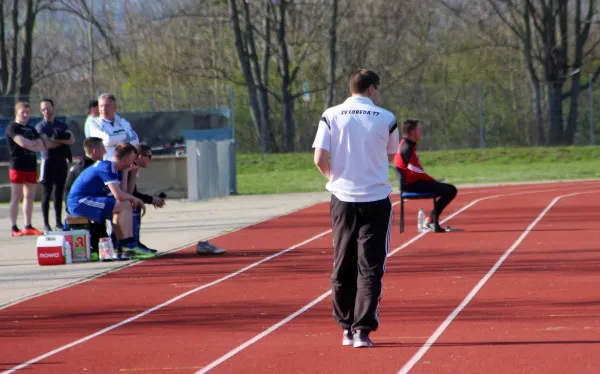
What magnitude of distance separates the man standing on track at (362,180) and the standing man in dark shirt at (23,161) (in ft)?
26.6

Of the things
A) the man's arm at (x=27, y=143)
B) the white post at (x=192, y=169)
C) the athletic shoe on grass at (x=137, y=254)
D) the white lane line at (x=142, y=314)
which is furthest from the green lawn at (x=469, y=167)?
the white lane line at (x=142, y=314)

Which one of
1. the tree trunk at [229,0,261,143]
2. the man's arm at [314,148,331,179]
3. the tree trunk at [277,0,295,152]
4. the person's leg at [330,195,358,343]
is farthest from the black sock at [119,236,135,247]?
the tree trunk at [277,0,295,152]

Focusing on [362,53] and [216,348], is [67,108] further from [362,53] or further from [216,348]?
[216,348]

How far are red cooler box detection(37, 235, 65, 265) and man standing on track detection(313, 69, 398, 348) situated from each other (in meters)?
5.28

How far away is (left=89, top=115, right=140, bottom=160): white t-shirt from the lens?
42.3 ft

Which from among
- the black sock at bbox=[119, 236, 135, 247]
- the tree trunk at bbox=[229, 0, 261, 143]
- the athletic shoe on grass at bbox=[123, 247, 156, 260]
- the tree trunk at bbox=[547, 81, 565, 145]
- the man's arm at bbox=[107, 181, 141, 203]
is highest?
the tree trunk at bbox=[229, 0, 261, 143]

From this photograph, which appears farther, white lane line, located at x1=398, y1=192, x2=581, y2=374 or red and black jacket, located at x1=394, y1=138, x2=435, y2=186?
red and black jacket, located at x1=394, y1=138, x2=435, y2=186

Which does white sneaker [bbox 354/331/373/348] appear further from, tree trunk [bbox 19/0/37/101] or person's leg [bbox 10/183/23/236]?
tree trunk [bbox 19/0/37/101]

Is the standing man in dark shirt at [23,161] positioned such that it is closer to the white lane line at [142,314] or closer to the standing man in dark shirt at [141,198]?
the standing man in dark shirt at [141,198]

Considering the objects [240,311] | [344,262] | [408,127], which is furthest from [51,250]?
[344,262]

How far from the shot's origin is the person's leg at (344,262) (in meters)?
6.86

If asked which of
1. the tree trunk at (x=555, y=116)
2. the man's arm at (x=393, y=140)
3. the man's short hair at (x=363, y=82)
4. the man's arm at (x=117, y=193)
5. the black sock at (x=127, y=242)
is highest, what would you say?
the tree trunk at (x=555, y=116)

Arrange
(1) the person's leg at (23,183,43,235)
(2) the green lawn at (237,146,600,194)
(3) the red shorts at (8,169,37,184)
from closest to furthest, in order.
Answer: (1) the person's leg at (23,183,43,235) → (3) the red shorts at (8,169,37,184) → (2) the green lawn at (237,146,600,194)

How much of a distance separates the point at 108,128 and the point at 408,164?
3.75 metres
